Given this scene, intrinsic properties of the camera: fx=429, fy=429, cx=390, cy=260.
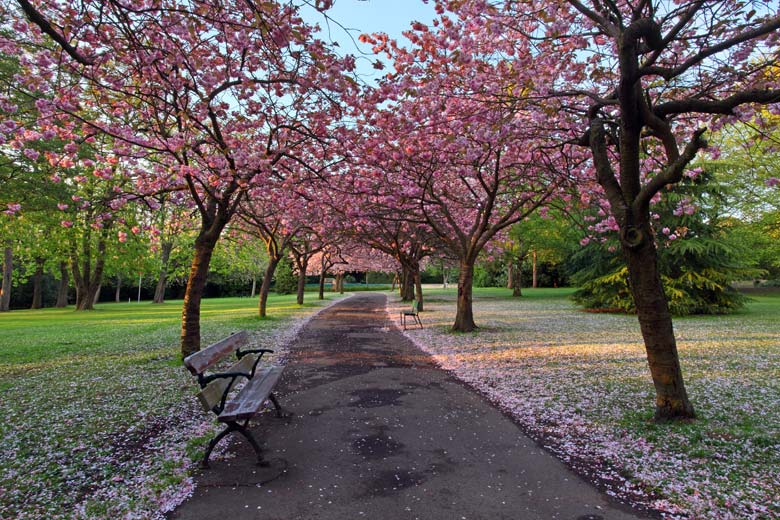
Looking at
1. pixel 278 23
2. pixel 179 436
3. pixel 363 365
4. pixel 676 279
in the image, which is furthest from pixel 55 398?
pixel 676 279

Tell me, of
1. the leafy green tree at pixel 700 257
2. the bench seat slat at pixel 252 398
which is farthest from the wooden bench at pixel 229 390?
the leafy green tree at pixel 700 257

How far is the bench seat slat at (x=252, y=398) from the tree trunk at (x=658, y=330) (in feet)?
14.1

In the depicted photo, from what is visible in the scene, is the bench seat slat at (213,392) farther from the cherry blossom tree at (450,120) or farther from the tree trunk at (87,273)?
the tree trunk at (87,273)

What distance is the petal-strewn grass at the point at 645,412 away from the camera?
11.3 ft

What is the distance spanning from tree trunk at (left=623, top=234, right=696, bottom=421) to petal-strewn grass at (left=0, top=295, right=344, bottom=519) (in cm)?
499

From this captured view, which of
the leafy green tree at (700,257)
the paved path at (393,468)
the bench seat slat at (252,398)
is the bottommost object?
the paved path at (393,468)

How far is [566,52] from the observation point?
23.5 ft

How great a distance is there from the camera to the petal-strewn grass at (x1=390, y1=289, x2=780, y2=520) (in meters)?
3.45

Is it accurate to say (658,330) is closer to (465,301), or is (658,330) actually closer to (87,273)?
(465,301)

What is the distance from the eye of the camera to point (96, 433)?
4848mm

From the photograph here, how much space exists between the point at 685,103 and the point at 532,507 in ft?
14.5

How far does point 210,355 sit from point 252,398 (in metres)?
0.85

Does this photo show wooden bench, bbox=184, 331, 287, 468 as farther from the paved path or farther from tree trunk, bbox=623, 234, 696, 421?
tree trunk, bbox=623, 234, 696, 421

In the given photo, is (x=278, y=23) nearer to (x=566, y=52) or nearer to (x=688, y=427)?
(x=566, y=52)
